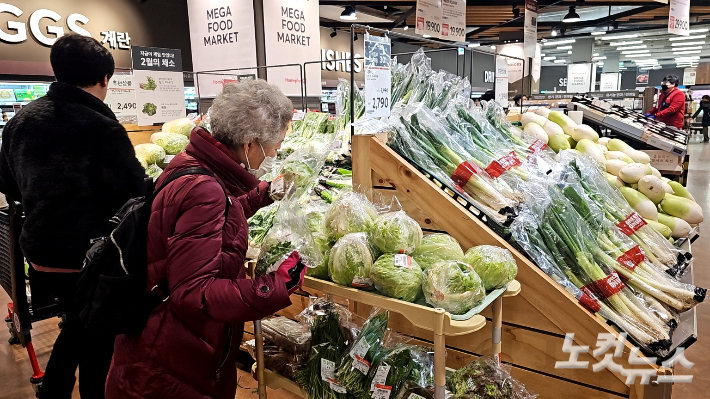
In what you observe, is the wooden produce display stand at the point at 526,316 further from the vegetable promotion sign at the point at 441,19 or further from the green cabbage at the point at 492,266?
the vegetable promotion sign at the point at 441,19

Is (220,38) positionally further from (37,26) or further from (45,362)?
(45,362)

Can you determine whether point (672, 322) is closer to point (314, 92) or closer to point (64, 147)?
point (64, 147)

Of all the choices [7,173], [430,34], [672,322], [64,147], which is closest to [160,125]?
[7,173]

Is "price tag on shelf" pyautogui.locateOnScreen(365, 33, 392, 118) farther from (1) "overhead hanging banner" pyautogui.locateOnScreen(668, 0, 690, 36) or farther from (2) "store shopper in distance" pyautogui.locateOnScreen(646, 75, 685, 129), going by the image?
(2) "store shopper in distance" pyautogui.locateOnScreen(646, 75, 685, 129)

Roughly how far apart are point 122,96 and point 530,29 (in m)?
5.19

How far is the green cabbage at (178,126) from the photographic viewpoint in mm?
3680

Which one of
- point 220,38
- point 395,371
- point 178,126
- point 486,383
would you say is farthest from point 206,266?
point 220,38

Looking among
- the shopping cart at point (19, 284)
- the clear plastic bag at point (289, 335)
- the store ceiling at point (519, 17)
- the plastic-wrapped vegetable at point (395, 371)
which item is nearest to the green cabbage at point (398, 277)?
the plastic-wrapped vegetable at point (395, 371)

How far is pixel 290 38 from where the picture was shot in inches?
200

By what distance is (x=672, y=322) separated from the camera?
1.95 metres

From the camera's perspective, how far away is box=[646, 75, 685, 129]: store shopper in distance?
25.4 feet

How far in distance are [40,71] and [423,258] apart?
6.71 m

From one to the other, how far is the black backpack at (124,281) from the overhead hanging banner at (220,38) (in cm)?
356

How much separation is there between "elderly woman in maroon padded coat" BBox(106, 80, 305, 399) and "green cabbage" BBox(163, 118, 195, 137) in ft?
8.38
